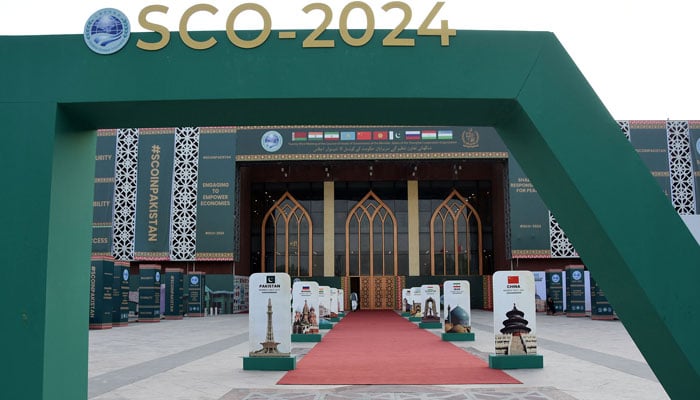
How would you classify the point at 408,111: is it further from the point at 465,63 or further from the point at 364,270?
the point at 364,270

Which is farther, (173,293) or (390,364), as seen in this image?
(173,293)

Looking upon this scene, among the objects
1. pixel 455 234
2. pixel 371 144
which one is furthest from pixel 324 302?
pixel 455 234

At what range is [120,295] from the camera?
78.3 feet

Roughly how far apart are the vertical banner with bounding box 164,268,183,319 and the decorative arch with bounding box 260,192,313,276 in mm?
7399

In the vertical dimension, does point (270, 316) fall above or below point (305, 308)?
above

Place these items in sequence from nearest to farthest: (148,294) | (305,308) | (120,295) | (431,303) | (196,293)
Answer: (305,308), (431,303), (120,295), (148,294), (196,293)

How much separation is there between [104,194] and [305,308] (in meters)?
19.1

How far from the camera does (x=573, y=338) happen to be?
1709cm

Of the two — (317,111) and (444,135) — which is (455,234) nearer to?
(444,135)

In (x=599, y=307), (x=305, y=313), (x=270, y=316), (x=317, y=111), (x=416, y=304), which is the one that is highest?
(x=317, y=111)

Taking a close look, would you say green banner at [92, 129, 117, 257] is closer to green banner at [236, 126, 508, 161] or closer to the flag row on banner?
green banner at [236, 126, 508, 161]

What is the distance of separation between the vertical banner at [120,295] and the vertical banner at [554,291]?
18.9m

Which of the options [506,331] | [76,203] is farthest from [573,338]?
[76,203]

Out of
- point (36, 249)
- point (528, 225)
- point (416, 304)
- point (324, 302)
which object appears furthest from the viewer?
point (528, 225)
